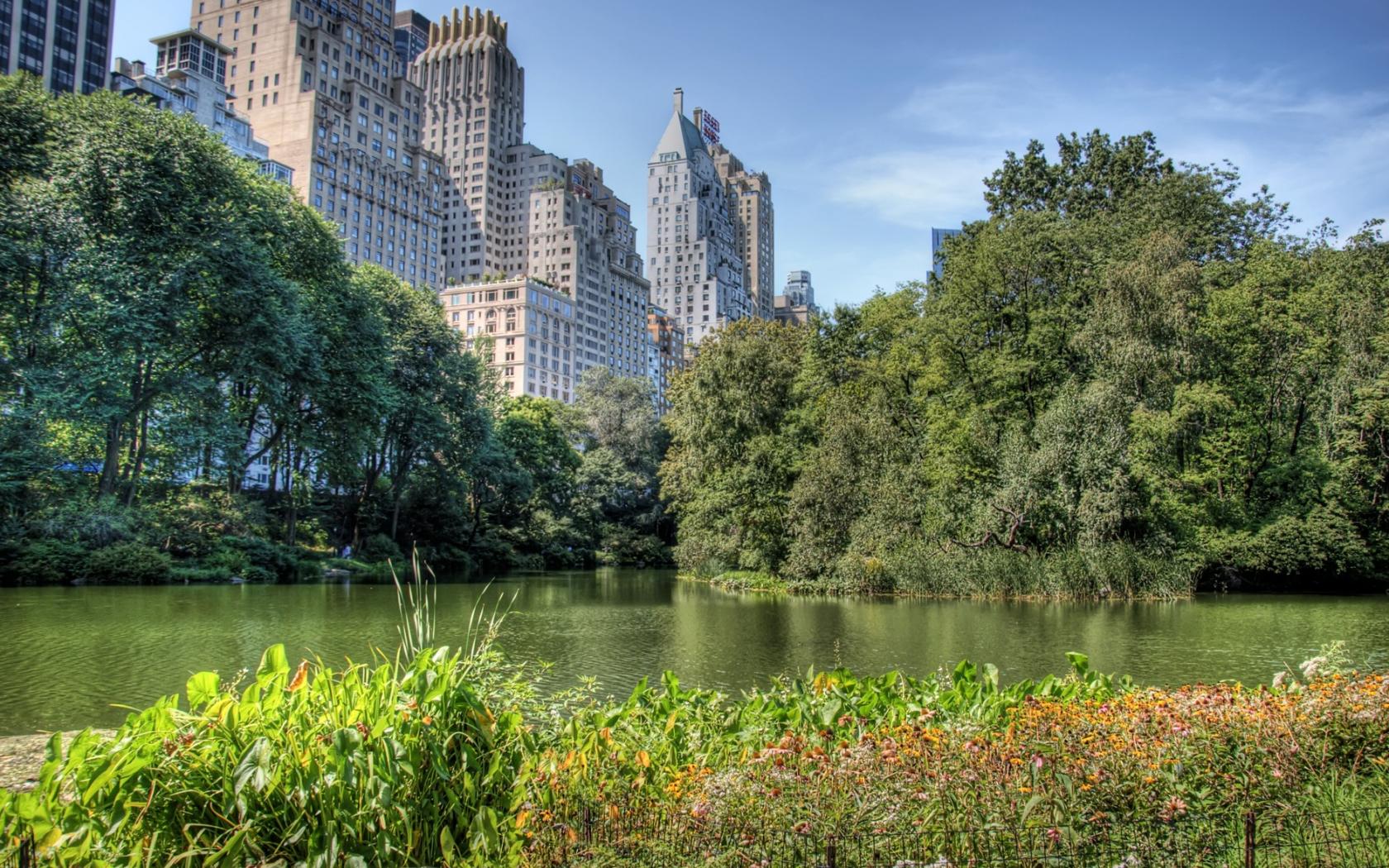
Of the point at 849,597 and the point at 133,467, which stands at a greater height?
the point at 133,467

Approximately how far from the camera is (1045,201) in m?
48.5

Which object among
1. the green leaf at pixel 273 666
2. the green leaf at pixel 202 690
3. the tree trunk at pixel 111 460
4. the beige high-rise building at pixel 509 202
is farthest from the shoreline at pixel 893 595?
the beige high-rise building at pixel 509 202

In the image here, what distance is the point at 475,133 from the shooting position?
522 feet

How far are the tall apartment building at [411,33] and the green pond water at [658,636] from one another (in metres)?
181

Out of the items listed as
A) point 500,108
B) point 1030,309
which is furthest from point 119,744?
point 500,108

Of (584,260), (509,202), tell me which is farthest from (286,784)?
(509,202)

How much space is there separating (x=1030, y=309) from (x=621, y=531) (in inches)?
1427

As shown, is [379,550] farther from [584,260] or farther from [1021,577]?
[584,260]

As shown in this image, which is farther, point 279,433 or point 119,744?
point 279,433

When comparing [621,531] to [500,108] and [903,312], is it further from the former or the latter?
[500,108]

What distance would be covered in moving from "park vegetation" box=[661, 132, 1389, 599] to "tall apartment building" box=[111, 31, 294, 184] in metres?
54.5

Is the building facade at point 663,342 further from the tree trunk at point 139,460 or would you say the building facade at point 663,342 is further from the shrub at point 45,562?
the shrub at point 45,562

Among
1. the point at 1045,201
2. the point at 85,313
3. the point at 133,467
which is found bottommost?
the point at 133,467

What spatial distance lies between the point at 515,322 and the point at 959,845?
4893 inches
